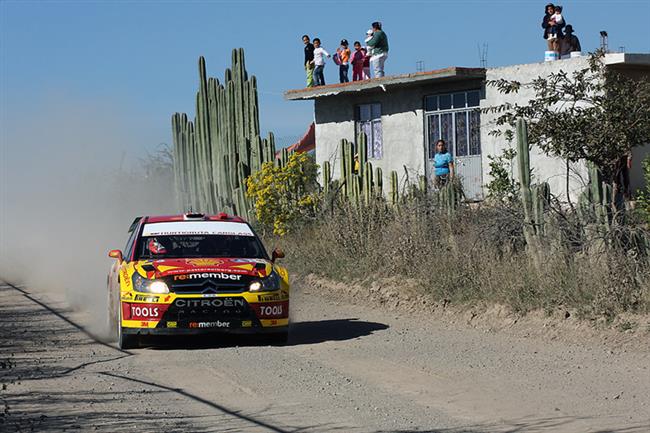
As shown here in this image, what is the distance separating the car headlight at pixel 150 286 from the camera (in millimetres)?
15055

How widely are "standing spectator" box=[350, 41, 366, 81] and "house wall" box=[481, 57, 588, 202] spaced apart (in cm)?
498

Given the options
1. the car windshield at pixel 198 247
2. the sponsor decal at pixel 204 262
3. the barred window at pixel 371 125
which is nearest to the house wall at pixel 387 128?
the barred window at pixel 371 125

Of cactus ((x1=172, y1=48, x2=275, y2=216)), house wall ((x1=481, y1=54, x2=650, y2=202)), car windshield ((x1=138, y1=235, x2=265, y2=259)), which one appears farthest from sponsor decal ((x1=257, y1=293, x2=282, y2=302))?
cactus ((x1=172, y1=48, x2=275, y2=216))

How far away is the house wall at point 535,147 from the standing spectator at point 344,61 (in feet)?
19.4

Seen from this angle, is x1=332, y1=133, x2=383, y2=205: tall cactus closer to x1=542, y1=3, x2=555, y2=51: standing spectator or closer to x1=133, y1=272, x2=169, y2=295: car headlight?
x1=542, y1=3, x2=555, y2=51: standing spectator

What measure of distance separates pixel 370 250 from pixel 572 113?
19.7 ft

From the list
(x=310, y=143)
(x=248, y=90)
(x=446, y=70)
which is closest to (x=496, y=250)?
(x=446, y=70)

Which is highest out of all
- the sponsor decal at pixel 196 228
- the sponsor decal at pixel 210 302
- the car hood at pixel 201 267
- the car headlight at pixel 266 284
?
the sponsor decal at pixel 196 228

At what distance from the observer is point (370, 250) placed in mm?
23375

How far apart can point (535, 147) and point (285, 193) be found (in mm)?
6231

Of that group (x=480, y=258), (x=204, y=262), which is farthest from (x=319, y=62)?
(x=204, y=262)

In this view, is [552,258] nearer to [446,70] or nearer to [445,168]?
[445,168]

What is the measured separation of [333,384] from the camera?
40.0 feet

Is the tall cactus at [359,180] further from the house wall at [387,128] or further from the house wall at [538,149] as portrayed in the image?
the house wall at [538,149]
